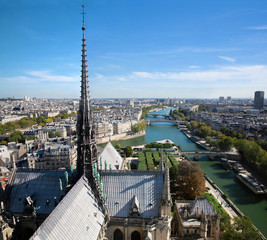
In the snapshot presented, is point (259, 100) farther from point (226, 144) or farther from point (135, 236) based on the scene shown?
point (135, 236)

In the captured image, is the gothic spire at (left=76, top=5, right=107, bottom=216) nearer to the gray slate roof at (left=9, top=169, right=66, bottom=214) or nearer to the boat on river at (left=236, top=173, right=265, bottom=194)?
the gray slate roof at (left=9, top=169, right=66, bottom=214)

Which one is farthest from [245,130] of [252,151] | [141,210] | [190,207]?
[141,210]

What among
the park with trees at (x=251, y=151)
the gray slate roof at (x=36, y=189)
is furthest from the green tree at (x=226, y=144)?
the gray slate roof at (x=36, y=189)

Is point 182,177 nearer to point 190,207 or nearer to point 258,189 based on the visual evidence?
point 190,207

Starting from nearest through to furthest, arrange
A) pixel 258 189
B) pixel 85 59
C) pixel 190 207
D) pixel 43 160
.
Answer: pixel 85 59
pixel 190 207
pixel 258 189
pixel 43 160

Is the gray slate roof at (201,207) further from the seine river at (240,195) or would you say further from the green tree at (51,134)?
the green tree at (51,134)

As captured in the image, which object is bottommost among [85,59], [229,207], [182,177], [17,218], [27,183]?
[229,207]

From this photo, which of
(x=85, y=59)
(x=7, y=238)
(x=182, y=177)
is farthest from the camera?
(x=182, y=177)

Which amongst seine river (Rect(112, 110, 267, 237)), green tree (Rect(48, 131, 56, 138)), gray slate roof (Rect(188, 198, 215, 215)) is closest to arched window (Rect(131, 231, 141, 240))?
gray slate roof (Rect(188, 198, 215, 215))
